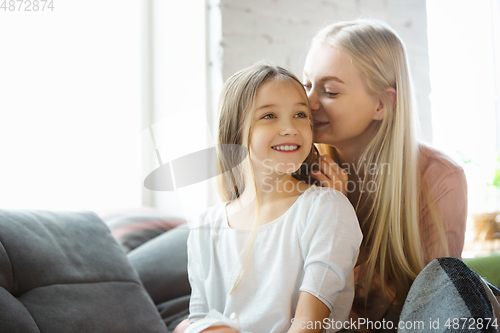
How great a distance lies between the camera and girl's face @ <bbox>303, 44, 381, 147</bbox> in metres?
0.99

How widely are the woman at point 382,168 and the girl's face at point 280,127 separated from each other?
0.40 feet

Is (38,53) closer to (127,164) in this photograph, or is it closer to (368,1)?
(127,164)

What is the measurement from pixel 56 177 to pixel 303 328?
61.0 inches

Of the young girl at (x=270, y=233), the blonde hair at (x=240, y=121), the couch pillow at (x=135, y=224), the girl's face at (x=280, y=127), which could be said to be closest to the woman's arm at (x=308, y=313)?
the young girl at (x=270, y=233)

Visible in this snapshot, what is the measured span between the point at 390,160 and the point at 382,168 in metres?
0.03

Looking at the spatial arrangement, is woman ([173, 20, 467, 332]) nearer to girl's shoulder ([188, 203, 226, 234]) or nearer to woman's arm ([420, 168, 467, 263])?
woman's arm ([420, 168, 467, 263])

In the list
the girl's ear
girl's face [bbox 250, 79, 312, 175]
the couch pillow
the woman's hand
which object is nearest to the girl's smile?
girl's face [bbox 250, 79, 312, 175]

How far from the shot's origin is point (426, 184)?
3.23ft

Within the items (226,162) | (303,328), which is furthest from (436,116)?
(303,328)

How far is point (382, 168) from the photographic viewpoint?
3.19 feet

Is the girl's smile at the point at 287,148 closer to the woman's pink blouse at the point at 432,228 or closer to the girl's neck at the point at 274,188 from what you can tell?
the girl's neck at the point at 274,188

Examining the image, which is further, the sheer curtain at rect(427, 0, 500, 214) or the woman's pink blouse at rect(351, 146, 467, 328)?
the sheer curtain at rect(427, 0, 500, 214)

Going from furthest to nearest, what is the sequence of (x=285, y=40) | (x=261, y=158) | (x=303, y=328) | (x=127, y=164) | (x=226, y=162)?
A: (x=127, y=164) < (x=285, y=40) < (x=226, y=162) < (x=261, y=158) < (x=303, y=328)

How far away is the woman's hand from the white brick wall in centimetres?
82
